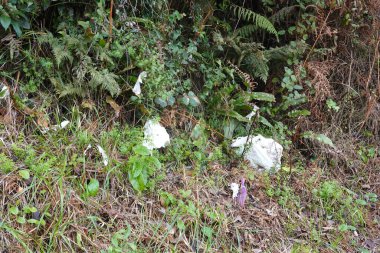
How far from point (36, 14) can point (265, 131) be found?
2255 millimetres

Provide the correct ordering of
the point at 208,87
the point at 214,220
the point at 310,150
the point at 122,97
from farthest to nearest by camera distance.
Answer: the point at 310,150 → the point at 208,87 → the point at 122,97 → the point at 214,220

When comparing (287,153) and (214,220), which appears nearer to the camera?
(214,220)

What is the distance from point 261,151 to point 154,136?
3.18 feet

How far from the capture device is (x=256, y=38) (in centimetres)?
475

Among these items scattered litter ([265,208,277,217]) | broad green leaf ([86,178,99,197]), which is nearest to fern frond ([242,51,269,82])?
scattered litter ([265,208,277,217])

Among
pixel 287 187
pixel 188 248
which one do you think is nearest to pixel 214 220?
pixel 188 248

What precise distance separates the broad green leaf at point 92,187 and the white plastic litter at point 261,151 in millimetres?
1403

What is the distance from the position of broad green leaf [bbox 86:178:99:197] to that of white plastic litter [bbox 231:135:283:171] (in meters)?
1.40

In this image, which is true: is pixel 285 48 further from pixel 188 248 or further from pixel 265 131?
pixel 188 248

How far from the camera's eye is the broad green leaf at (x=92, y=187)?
295 cm

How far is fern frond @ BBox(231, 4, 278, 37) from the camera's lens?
14.0 ft

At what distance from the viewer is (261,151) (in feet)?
12.7

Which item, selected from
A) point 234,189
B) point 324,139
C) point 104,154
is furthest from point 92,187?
point 324,139

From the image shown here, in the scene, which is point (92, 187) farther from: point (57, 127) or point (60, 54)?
point (60, 54)
